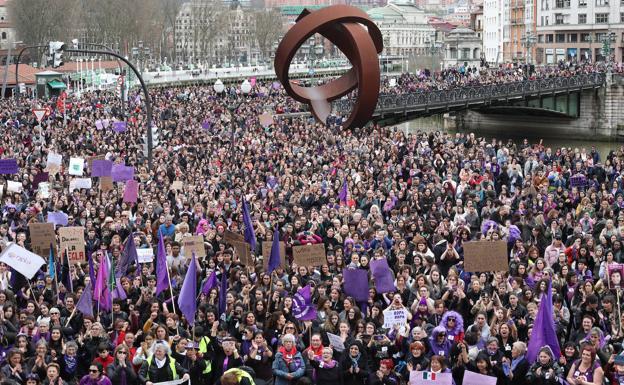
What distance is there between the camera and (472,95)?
171 feet

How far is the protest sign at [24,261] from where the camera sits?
14.2 metres

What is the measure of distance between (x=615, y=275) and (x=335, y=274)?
3.65 metres

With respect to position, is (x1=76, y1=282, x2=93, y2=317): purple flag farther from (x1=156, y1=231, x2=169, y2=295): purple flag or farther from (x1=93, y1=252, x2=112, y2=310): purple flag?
(x1=156, y1=231, x2=169, y2=295): purple flag

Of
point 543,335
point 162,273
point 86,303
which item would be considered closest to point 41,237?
point 162,273

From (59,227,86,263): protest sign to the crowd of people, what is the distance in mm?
228

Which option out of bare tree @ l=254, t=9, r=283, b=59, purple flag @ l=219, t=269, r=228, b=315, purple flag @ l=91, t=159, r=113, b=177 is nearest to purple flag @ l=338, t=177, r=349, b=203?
purple flag @ l=91, t=159, r=113, b=177

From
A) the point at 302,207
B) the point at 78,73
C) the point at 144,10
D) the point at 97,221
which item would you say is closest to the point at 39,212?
the point at 97,221

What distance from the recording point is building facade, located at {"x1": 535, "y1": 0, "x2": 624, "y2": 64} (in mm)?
85812

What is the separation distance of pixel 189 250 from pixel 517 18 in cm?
9538

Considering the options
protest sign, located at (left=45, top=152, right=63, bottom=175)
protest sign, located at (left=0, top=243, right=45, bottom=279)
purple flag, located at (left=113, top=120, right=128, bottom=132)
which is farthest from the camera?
purple flag, located at (left=113, top=120, right=128, bottom=132)

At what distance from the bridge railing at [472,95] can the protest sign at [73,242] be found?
102 feet

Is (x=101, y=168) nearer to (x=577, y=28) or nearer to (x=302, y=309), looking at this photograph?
(x=302, y=309)

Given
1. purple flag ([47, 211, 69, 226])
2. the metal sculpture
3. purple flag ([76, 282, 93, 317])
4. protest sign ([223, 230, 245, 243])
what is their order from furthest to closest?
the metal sculpture < purple flag ([47, 211, 69, 226]) < protest sign ([223, 230, 245, 243]) < purple flag ([76, 282, 93, 317])

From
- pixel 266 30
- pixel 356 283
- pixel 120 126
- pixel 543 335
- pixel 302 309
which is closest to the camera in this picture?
pixel 543 335
